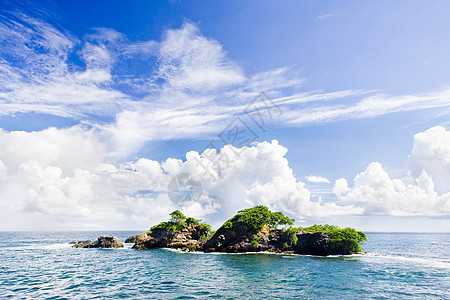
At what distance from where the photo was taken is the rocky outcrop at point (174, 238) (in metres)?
70.8

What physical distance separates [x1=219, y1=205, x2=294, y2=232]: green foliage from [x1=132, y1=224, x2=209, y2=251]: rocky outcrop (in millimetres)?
13047

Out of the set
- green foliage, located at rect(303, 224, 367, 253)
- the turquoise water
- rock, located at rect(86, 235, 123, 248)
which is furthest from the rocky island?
the turquoise water

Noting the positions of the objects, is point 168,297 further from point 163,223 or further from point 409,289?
point 163,223

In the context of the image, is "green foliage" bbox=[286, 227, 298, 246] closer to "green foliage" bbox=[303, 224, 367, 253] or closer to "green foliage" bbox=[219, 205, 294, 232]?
"green foliage" bbox=[219, 205, 294, 232]

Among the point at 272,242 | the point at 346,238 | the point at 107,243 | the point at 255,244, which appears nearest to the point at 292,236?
the point at 272,242

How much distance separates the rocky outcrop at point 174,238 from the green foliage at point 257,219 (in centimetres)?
1305

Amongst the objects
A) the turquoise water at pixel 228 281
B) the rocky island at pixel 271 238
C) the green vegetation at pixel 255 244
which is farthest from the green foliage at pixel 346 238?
the green vegetation at pixel 255 244

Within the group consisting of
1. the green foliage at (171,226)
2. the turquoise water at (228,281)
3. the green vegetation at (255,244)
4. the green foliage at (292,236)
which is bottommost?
the turquoise water at (228,281)

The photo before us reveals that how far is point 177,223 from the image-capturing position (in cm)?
7425

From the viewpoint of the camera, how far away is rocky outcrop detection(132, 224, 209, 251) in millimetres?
70850

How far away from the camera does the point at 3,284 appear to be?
29.5 meters

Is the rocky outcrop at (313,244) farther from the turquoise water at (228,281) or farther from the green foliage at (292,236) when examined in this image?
the turquoise water at (228,281)

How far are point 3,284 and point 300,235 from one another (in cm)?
5268

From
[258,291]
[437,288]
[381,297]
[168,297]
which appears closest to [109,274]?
[168,297]
